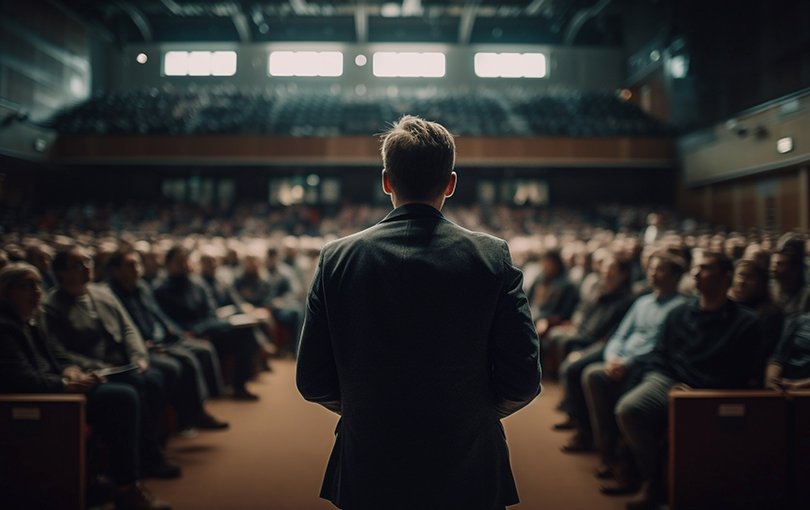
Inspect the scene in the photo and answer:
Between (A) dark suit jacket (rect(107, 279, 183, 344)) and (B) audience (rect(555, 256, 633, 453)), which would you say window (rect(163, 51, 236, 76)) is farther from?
(B) audience (rect(555, 256, 633, 453))

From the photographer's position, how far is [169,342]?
3.24 m

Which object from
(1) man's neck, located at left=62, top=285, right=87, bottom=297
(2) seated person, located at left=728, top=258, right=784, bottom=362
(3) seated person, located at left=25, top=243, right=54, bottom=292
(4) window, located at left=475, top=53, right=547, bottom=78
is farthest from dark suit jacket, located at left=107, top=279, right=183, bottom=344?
(4) window, located at left=475, top=53, right=547, bottom=78

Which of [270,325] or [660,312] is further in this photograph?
[270,325]

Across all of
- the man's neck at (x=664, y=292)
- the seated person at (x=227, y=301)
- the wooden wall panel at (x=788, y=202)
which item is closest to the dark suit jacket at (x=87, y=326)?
the seated person at (x=227, y=301)

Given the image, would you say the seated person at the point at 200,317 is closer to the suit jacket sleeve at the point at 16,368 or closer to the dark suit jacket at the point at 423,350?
the suit jacket sleeve at the point at 16,368

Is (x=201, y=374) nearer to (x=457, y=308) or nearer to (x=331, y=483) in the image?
(x=331, y=483)

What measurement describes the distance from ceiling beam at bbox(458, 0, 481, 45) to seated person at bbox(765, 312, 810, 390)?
44.3ft

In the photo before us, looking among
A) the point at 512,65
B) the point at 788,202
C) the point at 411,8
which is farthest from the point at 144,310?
the point at 512,65

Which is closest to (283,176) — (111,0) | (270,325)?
(111,0)

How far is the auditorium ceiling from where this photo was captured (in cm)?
1418

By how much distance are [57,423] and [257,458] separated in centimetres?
104

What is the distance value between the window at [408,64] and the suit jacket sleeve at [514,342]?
15.3m

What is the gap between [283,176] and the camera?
42.1ft

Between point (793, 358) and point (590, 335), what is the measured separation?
1.05 m
